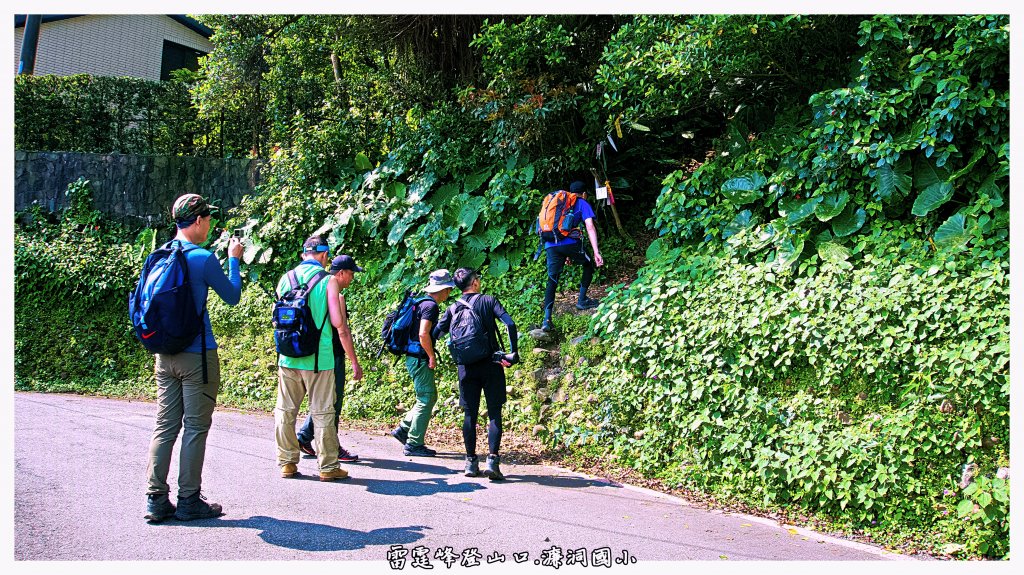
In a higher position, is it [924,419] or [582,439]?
[924,419]

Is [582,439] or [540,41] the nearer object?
[582,439]

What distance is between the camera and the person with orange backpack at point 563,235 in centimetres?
819

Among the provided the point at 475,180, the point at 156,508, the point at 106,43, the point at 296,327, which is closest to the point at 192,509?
the point at 156,508

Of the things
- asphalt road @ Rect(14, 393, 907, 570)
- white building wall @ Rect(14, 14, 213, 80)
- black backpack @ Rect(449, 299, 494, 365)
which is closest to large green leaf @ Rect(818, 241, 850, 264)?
asphalt road @ Rect(14, 393, 907, 570)

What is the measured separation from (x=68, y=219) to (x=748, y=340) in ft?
44.6

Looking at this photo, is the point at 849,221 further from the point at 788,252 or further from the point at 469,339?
the point at 469,339

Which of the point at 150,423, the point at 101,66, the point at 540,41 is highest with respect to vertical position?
the point at 101,66

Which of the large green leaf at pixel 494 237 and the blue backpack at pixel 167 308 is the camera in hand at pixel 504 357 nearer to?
the blue backpack at pixel 167 308

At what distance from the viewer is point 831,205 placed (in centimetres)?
695

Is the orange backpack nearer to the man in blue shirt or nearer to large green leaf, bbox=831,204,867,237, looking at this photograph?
large green leaf, bbox=831,204,867,237

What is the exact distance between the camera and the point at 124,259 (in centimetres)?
1312

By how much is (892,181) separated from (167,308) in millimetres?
6344
